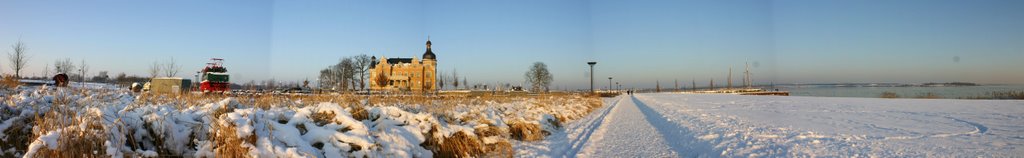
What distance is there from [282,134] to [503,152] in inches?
117

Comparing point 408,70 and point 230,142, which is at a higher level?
point 408,70

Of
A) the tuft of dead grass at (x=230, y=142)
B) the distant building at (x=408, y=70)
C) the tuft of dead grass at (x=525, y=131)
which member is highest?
the distant building at (x=408, y=70)

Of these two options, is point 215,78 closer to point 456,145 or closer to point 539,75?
point 456,145

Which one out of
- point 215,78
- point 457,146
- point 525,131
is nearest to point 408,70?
point 215,78

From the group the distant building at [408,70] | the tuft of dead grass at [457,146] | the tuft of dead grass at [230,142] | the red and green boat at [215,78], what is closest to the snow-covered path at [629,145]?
the tuft of dead grass at [457,146]

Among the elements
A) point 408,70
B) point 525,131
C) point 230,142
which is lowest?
point 525,131

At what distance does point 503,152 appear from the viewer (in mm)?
5777

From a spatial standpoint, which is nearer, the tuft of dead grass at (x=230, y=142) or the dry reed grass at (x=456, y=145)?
the tuft of dead grass at (x=230, y=142)

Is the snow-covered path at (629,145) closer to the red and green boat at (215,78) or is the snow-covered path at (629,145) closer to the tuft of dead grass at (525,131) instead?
the tuft of dead grass at (525,131)

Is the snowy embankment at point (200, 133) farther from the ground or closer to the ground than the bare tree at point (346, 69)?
closer to the ground

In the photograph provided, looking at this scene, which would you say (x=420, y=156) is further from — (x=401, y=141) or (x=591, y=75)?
(x=591, y=75)

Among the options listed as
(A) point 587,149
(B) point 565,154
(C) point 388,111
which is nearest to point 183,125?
(C) point 388,111

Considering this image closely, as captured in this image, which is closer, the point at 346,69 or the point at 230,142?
the point at 230,142

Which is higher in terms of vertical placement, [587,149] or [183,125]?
[183,125]
